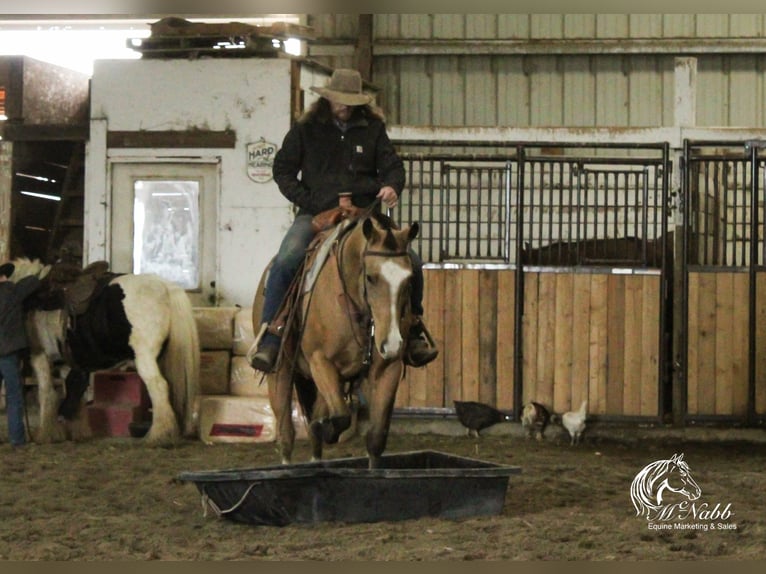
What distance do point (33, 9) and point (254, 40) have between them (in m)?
4.83

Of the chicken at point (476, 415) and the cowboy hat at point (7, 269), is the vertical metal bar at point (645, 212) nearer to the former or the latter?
the chicken at point (476, 415)

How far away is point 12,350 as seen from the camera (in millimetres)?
9875

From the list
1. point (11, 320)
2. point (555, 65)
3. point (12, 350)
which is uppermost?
point (555, 65)

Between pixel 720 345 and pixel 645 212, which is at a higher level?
pixel 645 212

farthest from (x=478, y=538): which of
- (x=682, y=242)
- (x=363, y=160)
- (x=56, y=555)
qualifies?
(x=682, y=242)

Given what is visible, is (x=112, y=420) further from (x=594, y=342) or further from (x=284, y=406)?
(x=594, y=342)

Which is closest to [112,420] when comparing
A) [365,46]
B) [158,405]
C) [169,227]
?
[158,405]

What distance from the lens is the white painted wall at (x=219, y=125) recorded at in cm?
1162

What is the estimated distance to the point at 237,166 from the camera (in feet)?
38.3

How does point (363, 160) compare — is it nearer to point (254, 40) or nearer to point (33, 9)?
point (33, 9)

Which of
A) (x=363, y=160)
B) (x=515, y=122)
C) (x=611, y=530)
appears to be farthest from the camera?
(x=515, y=122)

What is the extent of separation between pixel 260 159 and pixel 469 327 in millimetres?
2681

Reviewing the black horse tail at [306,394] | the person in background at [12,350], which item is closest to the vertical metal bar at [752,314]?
the black horse tail at [306,394]

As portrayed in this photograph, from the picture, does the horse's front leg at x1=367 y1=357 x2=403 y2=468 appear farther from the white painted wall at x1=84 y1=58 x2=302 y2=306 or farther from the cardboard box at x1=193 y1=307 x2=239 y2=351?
the white painted wall at x1=84 y1=58 x2=302 y2=306
